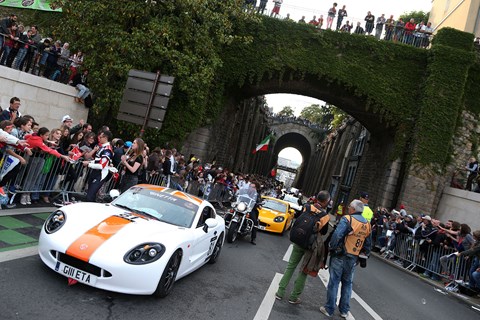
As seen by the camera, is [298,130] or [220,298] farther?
[298,130]

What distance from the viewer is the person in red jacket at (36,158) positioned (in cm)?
796

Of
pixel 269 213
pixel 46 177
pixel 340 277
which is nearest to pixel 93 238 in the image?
pixel 340 277

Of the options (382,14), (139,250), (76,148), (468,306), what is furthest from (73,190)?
(382,14)

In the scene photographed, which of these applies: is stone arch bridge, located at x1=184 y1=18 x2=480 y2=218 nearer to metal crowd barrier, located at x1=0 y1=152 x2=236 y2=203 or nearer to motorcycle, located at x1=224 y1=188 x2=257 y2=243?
motorcycle, located at x1=224 y1=188 x2=257 y2=243

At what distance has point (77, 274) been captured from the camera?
4.59 m

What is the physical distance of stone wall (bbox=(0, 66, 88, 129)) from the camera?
14.5 meters

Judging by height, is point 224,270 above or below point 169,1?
below

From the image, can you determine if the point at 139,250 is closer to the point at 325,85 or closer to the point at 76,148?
the point at 76,148

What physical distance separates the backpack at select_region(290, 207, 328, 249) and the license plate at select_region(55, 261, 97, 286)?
10.2ft

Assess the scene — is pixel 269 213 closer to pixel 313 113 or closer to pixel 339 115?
pixel 339 115

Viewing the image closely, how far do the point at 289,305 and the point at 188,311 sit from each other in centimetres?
203

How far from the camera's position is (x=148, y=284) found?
4746 millimetres

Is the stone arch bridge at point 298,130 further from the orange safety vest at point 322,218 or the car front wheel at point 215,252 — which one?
the orange safety vest at point 322,218

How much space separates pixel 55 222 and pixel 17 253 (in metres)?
0.78
